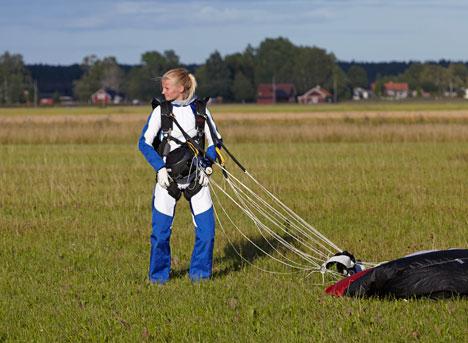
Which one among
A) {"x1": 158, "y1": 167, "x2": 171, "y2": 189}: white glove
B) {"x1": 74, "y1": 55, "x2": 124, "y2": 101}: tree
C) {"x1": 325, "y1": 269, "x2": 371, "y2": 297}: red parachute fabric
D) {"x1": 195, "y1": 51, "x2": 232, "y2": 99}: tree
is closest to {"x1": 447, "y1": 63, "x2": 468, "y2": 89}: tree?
{"x1": 195, "y1": 51, "x2": 232, "y2": 99}: tree

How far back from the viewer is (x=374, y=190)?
1582cm

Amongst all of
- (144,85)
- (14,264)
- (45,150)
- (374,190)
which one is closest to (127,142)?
(45,150)

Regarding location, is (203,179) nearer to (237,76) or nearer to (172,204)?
(172,204)

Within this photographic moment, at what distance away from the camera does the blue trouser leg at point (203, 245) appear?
816cm

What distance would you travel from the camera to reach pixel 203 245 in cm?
821

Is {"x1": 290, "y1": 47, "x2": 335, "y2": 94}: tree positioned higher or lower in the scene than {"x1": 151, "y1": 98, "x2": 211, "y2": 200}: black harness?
higher

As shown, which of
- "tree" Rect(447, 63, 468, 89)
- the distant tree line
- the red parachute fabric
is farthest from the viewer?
"tree" Rect(447, 63, 468, 89)

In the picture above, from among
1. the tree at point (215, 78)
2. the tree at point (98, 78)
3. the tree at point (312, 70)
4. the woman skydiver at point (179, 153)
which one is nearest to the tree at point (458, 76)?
the tree at point (312, 70)

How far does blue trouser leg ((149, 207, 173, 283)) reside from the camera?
320 inches

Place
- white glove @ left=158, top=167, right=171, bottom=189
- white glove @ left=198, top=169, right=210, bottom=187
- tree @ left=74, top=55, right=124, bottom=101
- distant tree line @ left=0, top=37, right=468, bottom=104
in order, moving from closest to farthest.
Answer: white glove @ left=158, top=167, right=171, bottom=189 < white glove @ left=198, top=169, right=210, bottom=187 < distant tree line @ left=0, top=37, right=468, bottom=104 < tree @ left=74, top=55, right=124, bottom=101

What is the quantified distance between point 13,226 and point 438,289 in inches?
262

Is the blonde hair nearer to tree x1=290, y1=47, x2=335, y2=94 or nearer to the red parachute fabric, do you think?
the red parachute fabric

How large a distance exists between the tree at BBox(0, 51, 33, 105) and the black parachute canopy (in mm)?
153633

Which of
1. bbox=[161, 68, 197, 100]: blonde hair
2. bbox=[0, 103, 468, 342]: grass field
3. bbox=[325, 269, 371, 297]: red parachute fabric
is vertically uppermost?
bbox=[161, 68, 197, 100]: blonde hair
